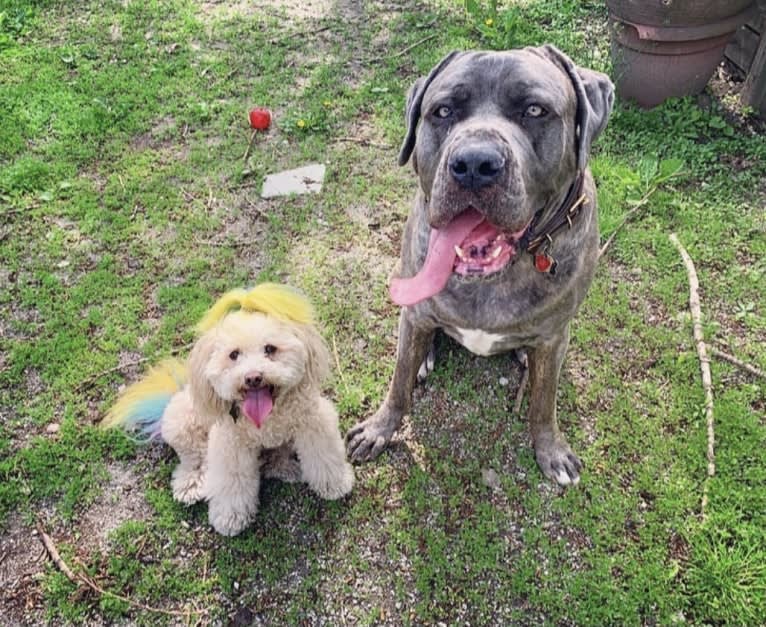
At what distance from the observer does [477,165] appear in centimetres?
193

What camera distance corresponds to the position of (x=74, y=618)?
2.50 meters

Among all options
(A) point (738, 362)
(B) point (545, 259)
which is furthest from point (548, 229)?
(A) point (738, 362)

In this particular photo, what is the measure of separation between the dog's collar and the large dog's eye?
28 cm

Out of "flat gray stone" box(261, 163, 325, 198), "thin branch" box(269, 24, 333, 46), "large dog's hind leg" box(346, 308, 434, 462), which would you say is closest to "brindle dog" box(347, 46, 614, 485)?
"large dog's hind leg" box(346, 308, 434, 462)

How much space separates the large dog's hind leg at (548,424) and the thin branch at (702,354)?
1.96ft

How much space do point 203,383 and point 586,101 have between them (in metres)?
1.73

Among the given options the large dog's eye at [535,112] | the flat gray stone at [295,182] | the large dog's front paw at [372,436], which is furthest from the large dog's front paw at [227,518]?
the flat gray stone at [295,182]

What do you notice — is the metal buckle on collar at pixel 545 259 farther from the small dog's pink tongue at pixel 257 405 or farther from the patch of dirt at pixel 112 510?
the patch of dirt at pixel 112 510

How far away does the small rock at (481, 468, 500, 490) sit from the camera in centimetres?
290

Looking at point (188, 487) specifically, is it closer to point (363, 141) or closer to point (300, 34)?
point (363, 141)

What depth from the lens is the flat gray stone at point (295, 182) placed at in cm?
418

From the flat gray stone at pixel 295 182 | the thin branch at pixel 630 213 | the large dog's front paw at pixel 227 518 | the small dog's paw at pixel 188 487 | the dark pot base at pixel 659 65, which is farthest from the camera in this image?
the dark pot base at pixel 659 65

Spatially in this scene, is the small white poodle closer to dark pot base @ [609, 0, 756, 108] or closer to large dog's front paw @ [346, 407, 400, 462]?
large dog's front paw @ [346, 407, 400, 462]

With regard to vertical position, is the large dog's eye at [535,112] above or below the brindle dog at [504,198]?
above
